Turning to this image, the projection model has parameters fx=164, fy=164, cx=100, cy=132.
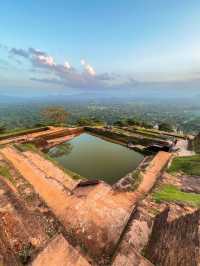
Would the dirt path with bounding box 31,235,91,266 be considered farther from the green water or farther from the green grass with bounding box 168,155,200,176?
the green grass with bounding box 168,155,200,176

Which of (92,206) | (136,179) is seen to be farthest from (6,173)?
(136,179)

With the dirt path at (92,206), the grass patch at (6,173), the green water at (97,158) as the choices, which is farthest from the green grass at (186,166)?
the grass patch at (6,173)

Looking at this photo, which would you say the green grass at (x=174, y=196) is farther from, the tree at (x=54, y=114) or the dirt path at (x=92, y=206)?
the tree at (x=54, y=114)

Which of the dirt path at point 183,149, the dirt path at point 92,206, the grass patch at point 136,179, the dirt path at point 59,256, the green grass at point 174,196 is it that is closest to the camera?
the dirt path at point 59,256

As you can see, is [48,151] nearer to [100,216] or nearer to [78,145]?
[78,145]

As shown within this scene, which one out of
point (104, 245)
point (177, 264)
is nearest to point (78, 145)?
point (104, 245)

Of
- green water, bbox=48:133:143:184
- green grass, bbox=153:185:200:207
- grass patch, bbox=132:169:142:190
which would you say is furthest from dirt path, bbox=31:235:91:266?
green water, bbox=48:133:143:184
